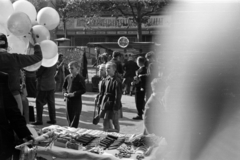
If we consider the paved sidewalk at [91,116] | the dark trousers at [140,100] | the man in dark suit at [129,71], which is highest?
the man in dark suit at [129,71]

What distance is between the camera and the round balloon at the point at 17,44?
4.62 metres

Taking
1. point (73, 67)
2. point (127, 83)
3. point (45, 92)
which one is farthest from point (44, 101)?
point (127, 83)

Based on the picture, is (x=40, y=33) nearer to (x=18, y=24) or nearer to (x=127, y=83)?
(x=18, y=24)

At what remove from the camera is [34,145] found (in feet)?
10.5

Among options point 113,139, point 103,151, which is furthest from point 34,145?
point 113,139

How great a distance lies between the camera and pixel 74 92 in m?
6.15

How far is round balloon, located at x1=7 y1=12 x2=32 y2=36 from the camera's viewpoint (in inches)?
171

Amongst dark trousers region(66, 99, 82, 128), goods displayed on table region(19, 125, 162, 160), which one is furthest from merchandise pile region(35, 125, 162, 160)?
dark trousers region(66, 99, 82, 128)

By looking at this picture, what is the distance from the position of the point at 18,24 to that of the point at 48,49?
2.12 feet

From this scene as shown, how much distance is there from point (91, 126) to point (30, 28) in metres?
3.56

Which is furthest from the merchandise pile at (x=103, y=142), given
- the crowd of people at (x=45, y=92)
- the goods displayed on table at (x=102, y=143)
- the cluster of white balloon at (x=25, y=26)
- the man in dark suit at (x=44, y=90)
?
the man in dark suit at (x=44, y=90)

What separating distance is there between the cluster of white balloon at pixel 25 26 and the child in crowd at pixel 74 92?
95 cm

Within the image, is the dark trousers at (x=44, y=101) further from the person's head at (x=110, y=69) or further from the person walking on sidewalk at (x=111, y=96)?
the person's head at (x=110, y=69)

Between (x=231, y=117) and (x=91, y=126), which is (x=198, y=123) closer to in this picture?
(x=231, y=117)
